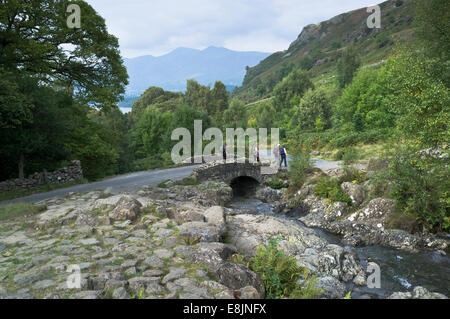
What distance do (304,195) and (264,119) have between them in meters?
35.5

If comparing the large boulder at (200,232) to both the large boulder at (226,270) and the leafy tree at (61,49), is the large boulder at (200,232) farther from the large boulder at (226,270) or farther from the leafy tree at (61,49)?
the leafy tree at (61,49)

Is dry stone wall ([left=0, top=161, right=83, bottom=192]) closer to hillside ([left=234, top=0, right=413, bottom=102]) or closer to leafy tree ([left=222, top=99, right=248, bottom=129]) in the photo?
leafy tree ([left=222, top=99, right=248, bottom=129])

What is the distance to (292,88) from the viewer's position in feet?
188

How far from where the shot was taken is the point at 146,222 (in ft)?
26.7

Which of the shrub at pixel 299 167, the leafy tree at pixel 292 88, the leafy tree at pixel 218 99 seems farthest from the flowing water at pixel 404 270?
the leafy tree at pixel 218 99

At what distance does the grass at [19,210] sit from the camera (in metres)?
8.98

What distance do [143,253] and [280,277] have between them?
3060mm

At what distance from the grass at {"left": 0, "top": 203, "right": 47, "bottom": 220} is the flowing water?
399 inches

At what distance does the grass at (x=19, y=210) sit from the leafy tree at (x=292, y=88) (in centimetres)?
5248

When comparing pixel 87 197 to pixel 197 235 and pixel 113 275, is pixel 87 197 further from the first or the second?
pixel 113 275

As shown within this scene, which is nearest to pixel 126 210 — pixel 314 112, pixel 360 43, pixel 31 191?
pixel 31 191

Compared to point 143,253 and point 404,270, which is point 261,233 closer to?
point 404,270

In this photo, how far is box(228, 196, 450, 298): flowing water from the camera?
7789 millimetres

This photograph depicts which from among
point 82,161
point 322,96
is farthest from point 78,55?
point 322,96
